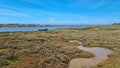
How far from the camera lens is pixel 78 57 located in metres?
28.3

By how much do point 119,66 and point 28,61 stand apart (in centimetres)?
1450

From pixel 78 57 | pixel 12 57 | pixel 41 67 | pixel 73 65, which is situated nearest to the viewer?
pixel 41 67

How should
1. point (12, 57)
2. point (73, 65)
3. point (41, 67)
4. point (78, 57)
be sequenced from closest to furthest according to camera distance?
point (41, 67), point (73, 65), point (12, 57), point (78, 57)

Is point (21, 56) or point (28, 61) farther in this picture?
point (21, 56)

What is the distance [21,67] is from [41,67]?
118 inches

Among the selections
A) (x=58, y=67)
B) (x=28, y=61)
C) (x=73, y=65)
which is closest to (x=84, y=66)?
A: (x=73, y=65)

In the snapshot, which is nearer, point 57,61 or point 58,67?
point 58,67

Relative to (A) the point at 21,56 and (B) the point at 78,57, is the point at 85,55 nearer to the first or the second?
(B) the point at 78,57

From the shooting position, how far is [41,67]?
69.7 feet

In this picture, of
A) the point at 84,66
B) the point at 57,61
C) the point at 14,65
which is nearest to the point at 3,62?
the point at 14,65

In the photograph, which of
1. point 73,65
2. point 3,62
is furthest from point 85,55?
point 3,62

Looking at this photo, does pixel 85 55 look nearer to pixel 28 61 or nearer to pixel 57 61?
pixel 57 61

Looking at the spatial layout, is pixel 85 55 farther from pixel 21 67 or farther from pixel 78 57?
pixel 21 67

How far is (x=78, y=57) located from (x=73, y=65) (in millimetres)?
5521
